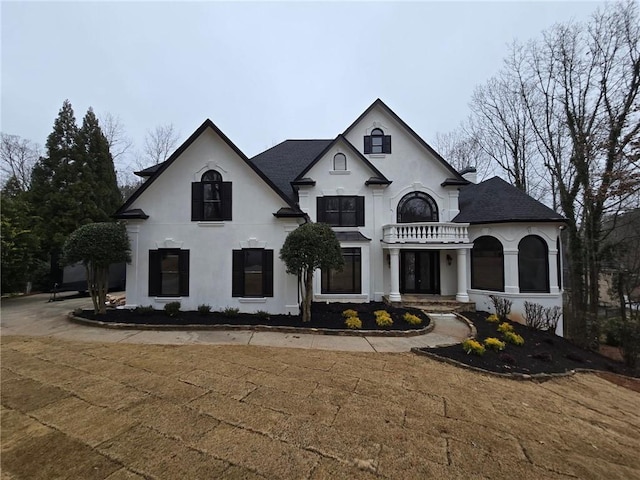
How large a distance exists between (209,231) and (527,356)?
10.8 meters

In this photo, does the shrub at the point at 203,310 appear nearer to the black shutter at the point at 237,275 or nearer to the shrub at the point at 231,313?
the shrub at the point at 231,313

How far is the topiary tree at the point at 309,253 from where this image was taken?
8797mm

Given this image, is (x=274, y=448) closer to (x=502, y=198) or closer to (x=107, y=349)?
(x=107, y=349)

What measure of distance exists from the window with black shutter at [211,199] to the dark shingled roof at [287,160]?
4.42 metres

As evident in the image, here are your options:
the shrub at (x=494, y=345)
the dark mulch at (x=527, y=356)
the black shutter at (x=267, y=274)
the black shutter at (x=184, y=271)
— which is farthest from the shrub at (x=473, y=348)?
the black shutter at (x=184, y=271)

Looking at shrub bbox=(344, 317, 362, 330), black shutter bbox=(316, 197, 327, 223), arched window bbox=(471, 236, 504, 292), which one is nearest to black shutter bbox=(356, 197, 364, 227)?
black shutter bbox=(316, 197, 327, 223)

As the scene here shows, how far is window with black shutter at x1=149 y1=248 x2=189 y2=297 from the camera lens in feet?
33.0

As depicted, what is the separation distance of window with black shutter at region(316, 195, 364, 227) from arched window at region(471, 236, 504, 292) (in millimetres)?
5614

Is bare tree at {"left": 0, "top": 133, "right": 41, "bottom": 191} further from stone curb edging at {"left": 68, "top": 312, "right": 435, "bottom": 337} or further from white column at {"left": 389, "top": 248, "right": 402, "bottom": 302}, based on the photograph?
white column at {"left": 389, "top": 248, "right": 402, "bottom": 302}

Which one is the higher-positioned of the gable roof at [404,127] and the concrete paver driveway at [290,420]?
the gable roof at [404,127]

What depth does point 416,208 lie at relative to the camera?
46.3 feet

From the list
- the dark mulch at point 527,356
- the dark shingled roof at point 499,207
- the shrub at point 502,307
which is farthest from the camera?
the dark shingled roof at point 499,207

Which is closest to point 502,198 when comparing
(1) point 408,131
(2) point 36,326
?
(1) point 408,131

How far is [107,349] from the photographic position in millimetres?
6570
